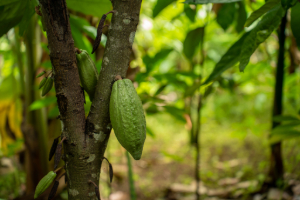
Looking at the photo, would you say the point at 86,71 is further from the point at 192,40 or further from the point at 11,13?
the point at 192,40

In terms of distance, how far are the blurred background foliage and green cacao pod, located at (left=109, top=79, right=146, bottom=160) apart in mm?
247

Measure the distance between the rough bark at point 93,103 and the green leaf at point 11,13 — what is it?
0.22m

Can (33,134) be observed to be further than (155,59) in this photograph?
Yes

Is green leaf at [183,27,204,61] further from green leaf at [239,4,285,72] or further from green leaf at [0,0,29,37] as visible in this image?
green leaf at [0,0,29,37]

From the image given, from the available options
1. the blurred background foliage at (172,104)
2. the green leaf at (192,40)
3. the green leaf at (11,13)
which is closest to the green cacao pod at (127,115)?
the blurred background foliage at (172,104)

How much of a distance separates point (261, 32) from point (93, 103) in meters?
0.44

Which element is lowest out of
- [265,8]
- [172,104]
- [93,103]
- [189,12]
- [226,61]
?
[172,104]

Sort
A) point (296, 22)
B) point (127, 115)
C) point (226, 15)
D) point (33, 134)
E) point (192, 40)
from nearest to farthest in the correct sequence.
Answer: point (127, 115) → point (296, 22) → point (226, 15) → point (192, 40) → point (33, 134)

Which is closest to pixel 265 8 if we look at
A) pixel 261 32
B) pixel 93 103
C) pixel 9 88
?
pixel 261 32

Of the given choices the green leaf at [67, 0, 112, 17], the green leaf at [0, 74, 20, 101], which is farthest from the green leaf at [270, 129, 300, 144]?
the green leaf at [0, 74, 20, 101]

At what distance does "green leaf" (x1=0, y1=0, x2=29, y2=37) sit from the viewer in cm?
57

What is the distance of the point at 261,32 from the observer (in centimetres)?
54

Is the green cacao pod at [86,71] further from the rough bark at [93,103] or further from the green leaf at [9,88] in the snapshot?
the green leaf at [9,88]

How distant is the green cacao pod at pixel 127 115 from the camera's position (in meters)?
0.49
